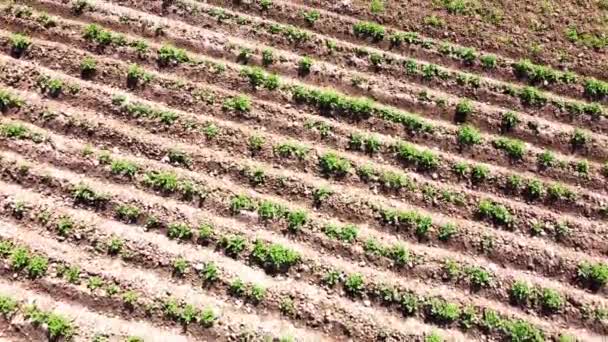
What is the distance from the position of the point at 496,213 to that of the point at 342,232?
11.5 feet

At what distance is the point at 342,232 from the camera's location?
1326 centimetres

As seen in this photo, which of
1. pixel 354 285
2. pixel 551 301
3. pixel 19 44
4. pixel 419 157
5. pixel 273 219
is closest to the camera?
pixel 354 285

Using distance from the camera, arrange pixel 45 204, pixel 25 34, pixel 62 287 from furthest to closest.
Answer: pixel 25 34 → pixel 45 204 → pixel 62 287

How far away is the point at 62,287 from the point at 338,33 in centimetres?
913

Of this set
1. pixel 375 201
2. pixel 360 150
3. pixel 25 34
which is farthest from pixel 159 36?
pixel 375 201

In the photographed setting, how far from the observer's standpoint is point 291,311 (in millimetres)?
12430

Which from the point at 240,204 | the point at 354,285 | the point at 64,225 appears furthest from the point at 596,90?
the point at 64,225

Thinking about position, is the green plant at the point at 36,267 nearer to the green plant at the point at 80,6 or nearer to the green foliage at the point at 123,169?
the green foliage at the point at 123,169

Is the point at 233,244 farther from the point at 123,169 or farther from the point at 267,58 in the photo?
the point at 267,58

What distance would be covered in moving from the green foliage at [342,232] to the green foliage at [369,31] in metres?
5.55

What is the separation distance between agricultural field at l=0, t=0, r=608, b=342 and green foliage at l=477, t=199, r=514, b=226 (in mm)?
51

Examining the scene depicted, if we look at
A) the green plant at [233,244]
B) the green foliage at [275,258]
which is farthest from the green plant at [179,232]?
the green foliage at [275,258]

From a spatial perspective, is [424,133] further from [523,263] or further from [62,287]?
[62,287]

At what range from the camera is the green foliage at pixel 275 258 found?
1286cm
